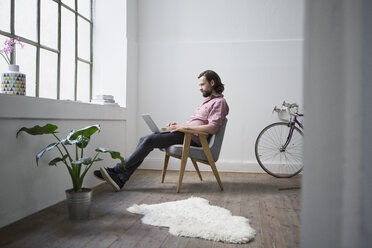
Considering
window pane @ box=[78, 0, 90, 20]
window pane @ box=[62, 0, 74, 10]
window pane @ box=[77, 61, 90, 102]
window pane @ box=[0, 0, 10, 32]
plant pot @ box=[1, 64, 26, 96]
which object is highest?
window pane @ box=[78, 0, 90, 20]

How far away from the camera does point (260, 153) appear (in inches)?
157

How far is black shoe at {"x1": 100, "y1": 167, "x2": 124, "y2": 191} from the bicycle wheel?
184 cm

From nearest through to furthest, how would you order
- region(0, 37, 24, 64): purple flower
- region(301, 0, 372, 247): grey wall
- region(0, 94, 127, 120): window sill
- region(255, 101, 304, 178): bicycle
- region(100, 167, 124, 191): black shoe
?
region(301, 0, 372, 247): grey wall
region(0, 94, 127, 120): window sill
region(0, 37, 24, 64): purple flower
region(100, 167, 124, 191): black shoe
region(255, 101, 304, 178): bicycle

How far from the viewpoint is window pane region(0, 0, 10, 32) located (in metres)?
2.32

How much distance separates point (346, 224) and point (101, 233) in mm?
1414

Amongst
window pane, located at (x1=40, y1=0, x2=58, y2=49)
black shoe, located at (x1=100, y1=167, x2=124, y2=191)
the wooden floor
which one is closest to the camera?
the wooden floor

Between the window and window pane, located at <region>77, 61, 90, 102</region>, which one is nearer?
the window

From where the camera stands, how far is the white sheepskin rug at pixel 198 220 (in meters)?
1.68

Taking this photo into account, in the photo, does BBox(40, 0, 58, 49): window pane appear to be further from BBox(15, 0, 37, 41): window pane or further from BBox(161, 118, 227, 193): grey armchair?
BBox(161, 118, 227, 193): grey armchair

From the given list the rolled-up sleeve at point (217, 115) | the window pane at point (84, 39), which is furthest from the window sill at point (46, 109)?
the rolled-up sleeve at point (217, 115)

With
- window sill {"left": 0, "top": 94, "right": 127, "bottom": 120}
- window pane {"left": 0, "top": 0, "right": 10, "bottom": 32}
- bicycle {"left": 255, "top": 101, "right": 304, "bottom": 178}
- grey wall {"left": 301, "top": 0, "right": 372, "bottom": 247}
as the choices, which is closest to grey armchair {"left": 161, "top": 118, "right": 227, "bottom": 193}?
window sill {"left": 0, "top": 94, "right": 127, "bottom": 120}

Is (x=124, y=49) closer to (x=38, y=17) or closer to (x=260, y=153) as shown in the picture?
(x=38, y=17)

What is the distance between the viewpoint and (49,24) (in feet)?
9.61

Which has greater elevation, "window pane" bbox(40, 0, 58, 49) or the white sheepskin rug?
"window pane" bbox(40, 0, 58, 49)
